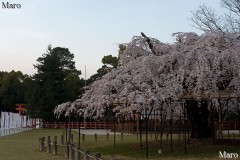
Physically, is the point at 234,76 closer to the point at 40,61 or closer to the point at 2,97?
the point at 40,61

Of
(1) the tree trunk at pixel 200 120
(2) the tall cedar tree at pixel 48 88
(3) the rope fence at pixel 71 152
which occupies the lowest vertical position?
(3) the rope fence at pixel 71 152

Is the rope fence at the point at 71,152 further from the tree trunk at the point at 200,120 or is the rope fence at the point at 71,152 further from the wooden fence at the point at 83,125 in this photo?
the wooden fence at the point at 83,125

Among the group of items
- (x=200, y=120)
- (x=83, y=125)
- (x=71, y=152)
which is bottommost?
(x=71, y=152)

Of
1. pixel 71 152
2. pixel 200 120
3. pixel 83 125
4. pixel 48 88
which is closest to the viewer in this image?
pixel 71 152

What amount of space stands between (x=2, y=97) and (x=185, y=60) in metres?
71.3

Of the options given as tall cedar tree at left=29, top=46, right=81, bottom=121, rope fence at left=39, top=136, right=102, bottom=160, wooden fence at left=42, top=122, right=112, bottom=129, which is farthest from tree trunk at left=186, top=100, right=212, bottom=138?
tall cedar tree at left=29, top=46, right=81, bottom=121

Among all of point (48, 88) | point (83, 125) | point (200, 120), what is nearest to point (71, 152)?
point (200, 120)

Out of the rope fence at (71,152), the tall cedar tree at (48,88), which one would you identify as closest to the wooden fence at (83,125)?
the tall cedar tree at (48,88)

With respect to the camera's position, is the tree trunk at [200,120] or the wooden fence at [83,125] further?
the wooden fence at [83,125]

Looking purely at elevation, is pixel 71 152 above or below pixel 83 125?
below

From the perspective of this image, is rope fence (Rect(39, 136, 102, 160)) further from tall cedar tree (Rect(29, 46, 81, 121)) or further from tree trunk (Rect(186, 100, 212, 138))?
tall cedar tree (Rect(29, 46, 81, 121))

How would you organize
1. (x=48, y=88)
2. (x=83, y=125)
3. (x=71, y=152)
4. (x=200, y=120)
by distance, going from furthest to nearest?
1. (x=48, y=88)
2. (x=83, y=125)
3. (x=200, y=120)
4. (x=71, y=152)

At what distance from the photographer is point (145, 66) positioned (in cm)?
2028

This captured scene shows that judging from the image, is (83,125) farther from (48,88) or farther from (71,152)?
(71,152)
